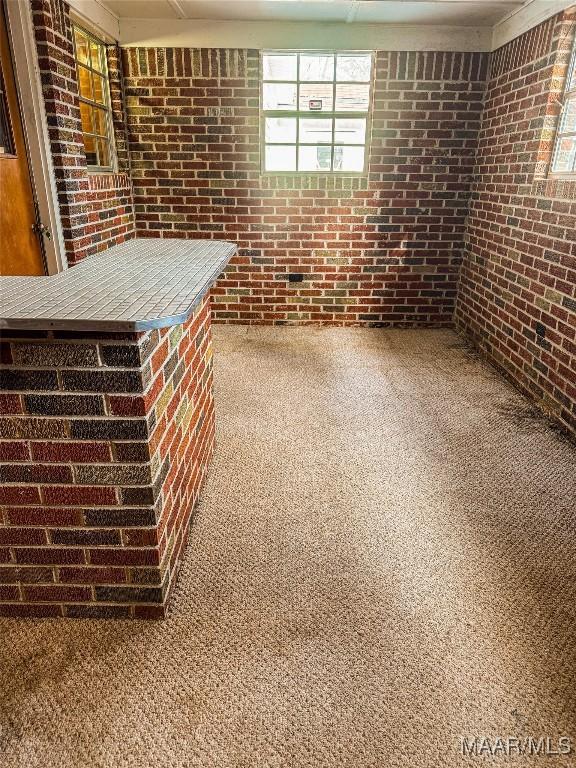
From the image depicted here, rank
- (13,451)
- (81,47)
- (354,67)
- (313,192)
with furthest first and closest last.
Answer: (313,192)
(354,67)
(81,47)
(13,451)

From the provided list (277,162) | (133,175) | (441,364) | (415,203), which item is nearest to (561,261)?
(441,364)

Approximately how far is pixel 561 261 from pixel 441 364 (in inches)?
45.5

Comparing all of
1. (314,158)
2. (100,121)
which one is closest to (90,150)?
(100,121)

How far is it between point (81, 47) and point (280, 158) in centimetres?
163

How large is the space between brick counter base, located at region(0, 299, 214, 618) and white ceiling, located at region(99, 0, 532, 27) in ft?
10.3

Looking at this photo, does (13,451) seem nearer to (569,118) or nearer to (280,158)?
(569,118)

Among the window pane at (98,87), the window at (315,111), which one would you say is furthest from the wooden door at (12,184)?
the window at (315,111)

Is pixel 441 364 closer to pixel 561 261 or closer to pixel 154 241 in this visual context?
pixel 561 261

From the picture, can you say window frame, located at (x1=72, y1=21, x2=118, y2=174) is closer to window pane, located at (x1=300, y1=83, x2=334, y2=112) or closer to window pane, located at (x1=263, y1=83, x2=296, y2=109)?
window pane, located at (x1=263, y1=83, x2=296, y2=109)

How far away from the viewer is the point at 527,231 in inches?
130

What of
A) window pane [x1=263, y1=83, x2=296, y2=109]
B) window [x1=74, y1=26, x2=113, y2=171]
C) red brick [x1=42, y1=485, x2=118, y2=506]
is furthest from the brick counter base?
window pane [x1=263, y1=83, x2=296, y2=109]

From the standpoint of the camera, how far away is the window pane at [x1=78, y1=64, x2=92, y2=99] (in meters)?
3.46

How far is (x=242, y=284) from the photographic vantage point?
4586mm

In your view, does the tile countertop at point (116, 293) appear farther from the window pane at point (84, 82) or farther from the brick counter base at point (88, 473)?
the window pane at point (84, 82)
